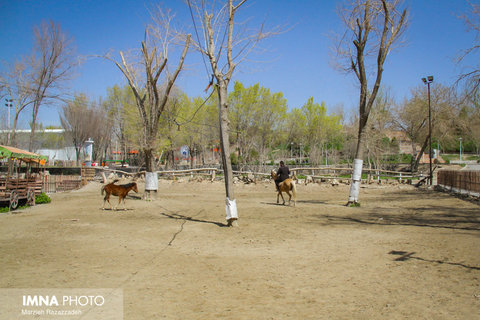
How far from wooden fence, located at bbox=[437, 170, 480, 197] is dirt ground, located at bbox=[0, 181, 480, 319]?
9.12m

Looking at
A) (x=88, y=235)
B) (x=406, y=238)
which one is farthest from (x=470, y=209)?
(x=88, y=235)

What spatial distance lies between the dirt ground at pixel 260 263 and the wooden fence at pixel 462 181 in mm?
9117

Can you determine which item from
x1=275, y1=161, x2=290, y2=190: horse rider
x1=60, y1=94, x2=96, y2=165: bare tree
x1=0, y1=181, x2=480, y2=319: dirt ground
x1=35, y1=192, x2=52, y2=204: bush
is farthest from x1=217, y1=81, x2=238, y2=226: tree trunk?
x1=60, y1=94, x2=96, y2=165: bare tree

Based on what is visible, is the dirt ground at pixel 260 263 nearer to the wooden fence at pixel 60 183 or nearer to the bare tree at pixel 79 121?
the wooden fence at pixel 60 183

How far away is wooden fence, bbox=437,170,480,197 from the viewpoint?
20359 mm

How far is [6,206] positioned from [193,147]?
35.2 m

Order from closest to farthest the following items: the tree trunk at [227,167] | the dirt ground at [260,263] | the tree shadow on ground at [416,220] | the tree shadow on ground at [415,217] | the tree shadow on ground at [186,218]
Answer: the dirt ground at [260,263], the tree trunk at [227,167], the tree shadow on ground at [416,220], the tree shadow on ground at [415,217], the tree shadow on ground at [186,218]

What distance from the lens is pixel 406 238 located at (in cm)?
920

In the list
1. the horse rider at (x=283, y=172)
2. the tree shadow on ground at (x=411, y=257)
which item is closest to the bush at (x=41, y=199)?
the horse rider at (x=283, y=172)

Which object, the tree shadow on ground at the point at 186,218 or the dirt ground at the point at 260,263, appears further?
the tree shadow on ground at the point at 186,218

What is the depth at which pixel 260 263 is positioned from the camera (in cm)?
716

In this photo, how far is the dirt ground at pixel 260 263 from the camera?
4.99 metres

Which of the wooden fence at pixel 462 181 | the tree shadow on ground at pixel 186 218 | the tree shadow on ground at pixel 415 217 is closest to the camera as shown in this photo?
the tree shadow on ground at pixel 415 217

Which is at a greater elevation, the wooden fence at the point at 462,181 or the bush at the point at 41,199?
the wooden fence at the point at 462,181
